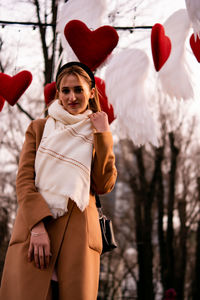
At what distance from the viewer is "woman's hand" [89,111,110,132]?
6.49 feet

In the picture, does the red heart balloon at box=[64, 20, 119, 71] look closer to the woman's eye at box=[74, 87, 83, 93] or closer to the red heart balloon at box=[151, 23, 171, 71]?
the red heart balloon at box=[151, 23, 171, 71]

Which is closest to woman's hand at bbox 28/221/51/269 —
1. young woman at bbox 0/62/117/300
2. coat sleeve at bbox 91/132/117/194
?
young woman at bbox 0/62/117/300

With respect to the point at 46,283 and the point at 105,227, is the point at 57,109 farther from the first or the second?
the point at 46,283

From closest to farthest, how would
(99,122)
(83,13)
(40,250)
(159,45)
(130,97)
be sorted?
(40,250)
(99,122)
(159,45)
(83,13)
(130,97)

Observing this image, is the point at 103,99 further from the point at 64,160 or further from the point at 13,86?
the point at 64,160

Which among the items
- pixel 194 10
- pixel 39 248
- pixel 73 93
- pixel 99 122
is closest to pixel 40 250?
pixel 39 248

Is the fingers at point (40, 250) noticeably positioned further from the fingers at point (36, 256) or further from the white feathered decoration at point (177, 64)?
the white feathered decoration at point (177, 64)

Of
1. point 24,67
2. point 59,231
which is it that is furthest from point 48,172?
point 24,67

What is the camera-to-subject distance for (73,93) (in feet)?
A: 6.67

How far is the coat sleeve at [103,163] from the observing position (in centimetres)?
191

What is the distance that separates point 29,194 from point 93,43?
133 centimetres

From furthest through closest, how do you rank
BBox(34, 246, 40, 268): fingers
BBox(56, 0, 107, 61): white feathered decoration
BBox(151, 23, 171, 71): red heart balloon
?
1. BBox(56, 0, 107, 61): white feathered decoration
2. BBox(151, 23, 171, 71): red heart balloon
3. BBox(34, 246, 40, 268): fingers

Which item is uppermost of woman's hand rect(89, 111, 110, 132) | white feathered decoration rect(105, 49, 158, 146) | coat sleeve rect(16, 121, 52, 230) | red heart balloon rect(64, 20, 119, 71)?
red heart balloon rect(64, 20, 119, 71)

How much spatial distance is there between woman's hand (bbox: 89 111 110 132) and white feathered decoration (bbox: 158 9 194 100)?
3.09 feet
